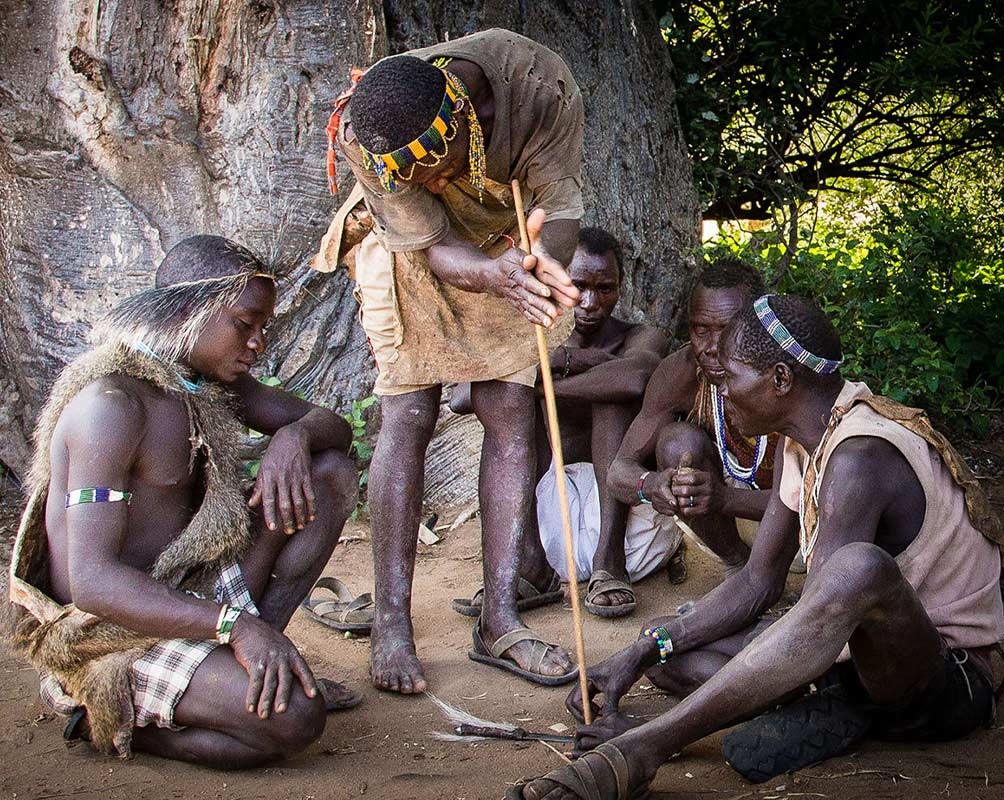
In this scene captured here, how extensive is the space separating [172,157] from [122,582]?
2.73 metres

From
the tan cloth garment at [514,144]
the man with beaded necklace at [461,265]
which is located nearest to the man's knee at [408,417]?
the man with beaded necklace at [461,265]

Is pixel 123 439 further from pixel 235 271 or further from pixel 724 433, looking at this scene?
pixel 724 433

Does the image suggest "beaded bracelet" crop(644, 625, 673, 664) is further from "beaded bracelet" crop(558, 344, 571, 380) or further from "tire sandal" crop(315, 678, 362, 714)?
"beaded bracelet" crop(558, 344, 571, 380)

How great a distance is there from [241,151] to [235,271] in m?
2.05

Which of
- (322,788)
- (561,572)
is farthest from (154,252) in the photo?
(322,788)

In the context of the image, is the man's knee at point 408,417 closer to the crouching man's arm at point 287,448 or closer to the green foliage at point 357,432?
the crouching man's arm at point 287,448

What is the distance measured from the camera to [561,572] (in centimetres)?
437

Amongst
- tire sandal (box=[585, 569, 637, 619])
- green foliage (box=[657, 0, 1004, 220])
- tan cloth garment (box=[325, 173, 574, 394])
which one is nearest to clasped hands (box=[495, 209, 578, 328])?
tan cloth garment (box=[325, 173, 574, 394])

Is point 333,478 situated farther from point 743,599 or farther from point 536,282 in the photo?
point 743,599

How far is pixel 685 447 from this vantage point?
411 cm

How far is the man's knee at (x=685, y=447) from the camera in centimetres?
410

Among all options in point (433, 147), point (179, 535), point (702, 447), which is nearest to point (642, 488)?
point (702, 447)

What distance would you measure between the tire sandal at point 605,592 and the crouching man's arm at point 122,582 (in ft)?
4.72

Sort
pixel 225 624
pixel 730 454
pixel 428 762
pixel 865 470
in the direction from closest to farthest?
pixel 865 470
pixel 225 624
pixel 428 762
pixel 730 454
